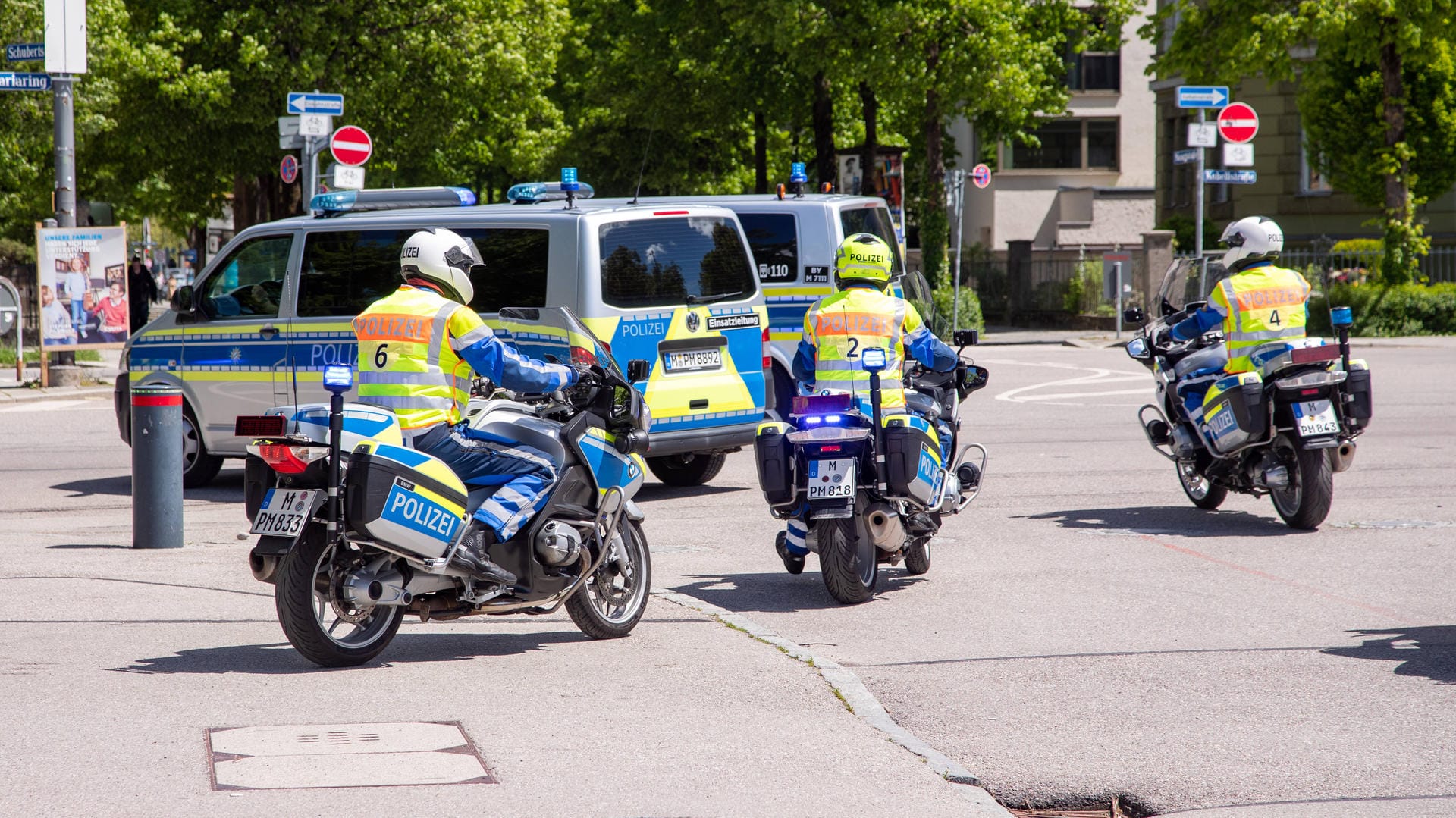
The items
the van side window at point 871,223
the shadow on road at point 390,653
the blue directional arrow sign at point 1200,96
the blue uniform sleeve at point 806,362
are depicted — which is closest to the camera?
the shadow on road at point 390,653

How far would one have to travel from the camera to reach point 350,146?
19859mm

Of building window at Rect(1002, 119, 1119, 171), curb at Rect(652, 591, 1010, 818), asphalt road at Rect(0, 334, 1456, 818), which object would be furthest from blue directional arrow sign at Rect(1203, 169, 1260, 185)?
building window at Rect(1002, 119, 1119, 171)

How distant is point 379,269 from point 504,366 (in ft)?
18.1

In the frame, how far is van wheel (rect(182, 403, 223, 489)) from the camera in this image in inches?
488

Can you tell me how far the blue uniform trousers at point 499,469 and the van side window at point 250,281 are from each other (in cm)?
574

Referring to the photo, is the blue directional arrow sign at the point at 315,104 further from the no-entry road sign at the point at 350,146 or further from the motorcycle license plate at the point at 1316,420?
the motorcycle license plate at the point at 1316,420

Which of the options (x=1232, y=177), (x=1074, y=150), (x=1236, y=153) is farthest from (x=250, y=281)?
(x=1074, y=150)

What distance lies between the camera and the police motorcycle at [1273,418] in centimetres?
982

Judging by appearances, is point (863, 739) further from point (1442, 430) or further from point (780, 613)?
point (1442, 430)

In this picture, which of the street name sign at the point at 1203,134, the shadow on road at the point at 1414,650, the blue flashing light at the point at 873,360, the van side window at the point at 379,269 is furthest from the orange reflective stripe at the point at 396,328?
the street name sign at the point at 1203,134

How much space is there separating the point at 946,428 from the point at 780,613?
166cm

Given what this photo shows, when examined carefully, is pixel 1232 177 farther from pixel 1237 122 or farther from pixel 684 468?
pixel 684 468

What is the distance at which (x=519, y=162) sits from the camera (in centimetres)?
4091

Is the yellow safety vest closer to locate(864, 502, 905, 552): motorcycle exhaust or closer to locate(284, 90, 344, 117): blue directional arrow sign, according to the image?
locate(864, 502, 905, 552): motorcycle exhaust
